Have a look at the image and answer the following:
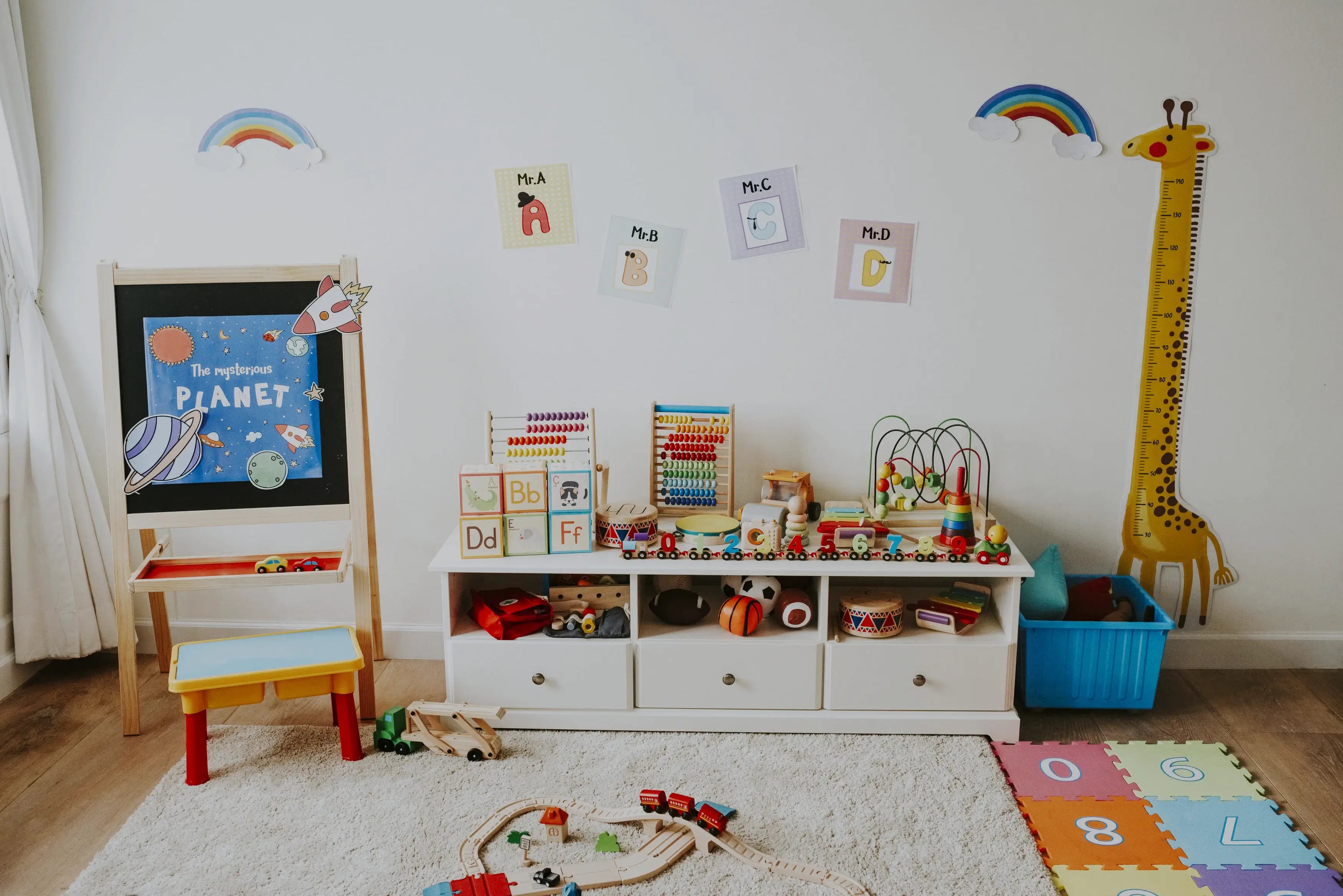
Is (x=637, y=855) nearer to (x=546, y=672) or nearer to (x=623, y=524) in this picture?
(x=546, y=672)

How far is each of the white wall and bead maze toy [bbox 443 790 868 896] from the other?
982 millimetres

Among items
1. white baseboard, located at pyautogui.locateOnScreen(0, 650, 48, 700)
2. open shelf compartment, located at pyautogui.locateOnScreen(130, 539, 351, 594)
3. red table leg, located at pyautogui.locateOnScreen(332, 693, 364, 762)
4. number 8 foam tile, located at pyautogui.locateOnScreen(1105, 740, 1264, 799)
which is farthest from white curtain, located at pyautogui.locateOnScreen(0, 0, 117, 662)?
number 8 foam tile, located at pyautogui.locateOnScreen(1105, 740, 1264, 799)

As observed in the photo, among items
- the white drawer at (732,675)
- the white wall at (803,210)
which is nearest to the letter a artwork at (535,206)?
the white wall at (803,210)

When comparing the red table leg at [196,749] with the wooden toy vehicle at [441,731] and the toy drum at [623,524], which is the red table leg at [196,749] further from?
the toy drum at [623,524]

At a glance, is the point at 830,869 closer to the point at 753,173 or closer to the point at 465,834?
the point at 465,834

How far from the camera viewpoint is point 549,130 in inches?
99.8

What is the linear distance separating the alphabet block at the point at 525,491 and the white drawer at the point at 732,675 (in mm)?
438

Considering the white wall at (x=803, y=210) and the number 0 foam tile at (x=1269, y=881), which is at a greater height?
the white wall at (x=803, y=210)

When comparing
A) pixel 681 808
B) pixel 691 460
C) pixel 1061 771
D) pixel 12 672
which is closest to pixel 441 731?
pixel 681 808

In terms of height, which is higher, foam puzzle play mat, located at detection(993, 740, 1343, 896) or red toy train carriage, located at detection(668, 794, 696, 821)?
red toy train carriage, located at detection(668, 794, 696, 821)

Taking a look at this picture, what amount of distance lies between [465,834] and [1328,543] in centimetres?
246

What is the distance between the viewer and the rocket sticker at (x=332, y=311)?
7.55 feet

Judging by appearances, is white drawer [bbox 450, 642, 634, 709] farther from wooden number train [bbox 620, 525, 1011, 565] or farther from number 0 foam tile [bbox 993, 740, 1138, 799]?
number 0 foam tile [bbox 993, 740, 1138, 799]

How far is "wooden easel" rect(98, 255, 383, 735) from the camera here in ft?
7.38
